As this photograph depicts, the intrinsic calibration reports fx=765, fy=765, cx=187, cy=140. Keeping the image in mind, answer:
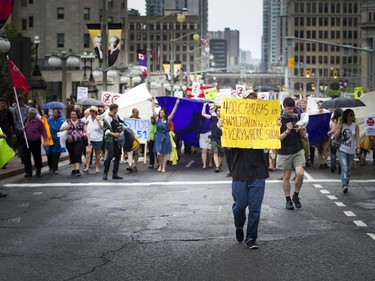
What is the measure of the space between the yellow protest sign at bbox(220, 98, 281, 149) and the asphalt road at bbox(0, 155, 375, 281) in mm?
1236

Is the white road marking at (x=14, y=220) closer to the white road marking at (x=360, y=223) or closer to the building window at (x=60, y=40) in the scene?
the white road marking at (x=360, y=223)

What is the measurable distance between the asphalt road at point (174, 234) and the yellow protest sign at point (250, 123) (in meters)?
1.24

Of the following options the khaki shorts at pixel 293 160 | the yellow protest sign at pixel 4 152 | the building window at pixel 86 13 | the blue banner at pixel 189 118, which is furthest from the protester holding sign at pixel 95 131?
the building window at pixel 86 13

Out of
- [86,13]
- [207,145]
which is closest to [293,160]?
[207,145]

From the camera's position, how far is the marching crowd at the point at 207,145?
369 inches

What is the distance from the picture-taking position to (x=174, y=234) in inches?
400

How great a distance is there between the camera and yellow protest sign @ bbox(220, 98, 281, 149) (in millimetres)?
9633

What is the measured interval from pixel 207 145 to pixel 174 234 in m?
12.0

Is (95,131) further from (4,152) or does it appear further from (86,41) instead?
(86,41)

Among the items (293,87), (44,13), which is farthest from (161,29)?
(44,13)

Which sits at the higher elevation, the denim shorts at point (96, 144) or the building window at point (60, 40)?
the building window at point (60, 40)

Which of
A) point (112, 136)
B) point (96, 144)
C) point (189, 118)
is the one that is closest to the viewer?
point (112, 136)

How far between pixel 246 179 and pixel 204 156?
12.7m

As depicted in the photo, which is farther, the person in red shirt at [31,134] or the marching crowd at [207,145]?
the person in red shirt at [31,134]
